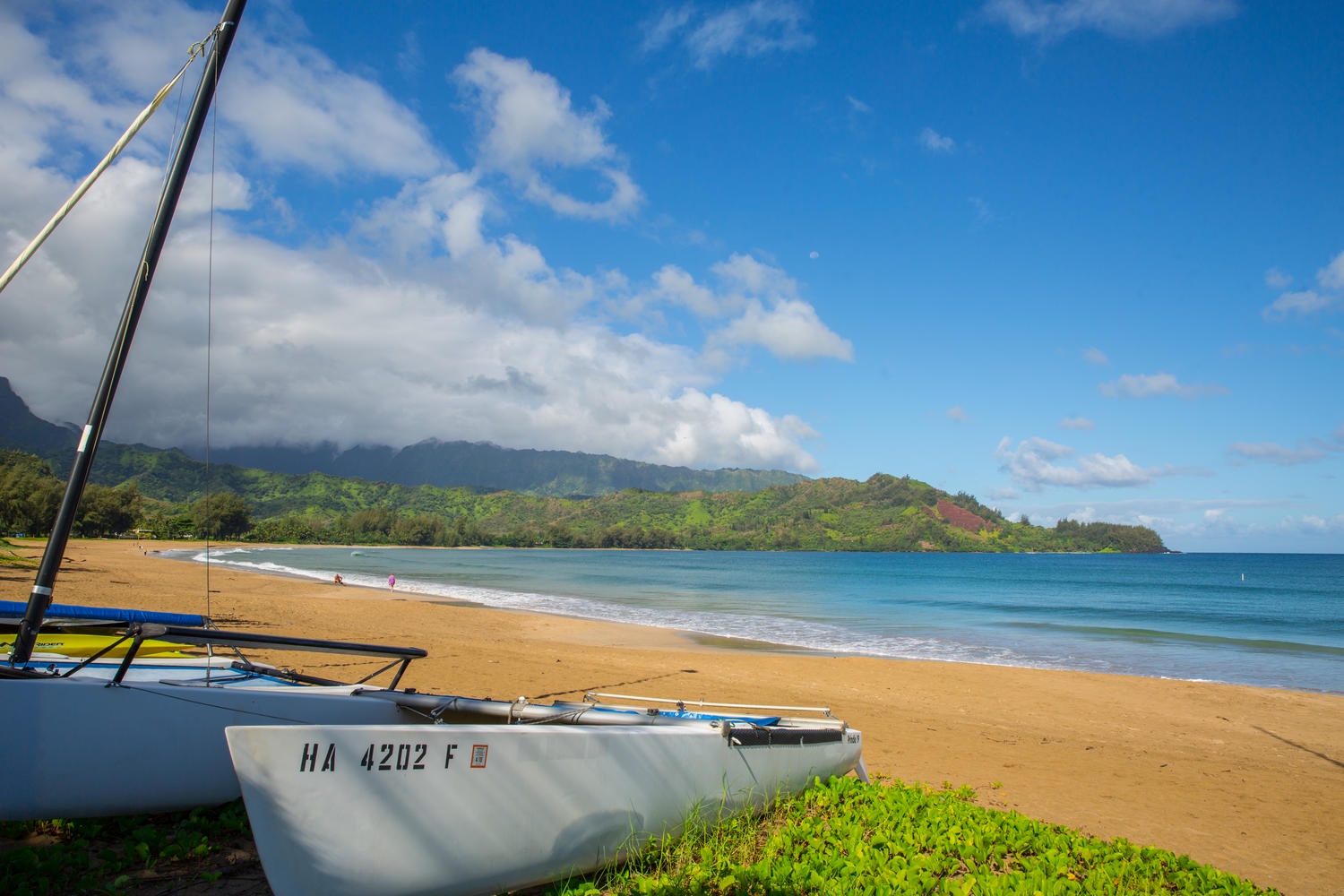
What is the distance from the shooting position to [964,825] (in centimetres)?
Result: 523

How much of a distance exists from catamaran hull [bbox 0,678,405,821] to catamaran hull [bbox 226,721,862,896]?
93 centimetres

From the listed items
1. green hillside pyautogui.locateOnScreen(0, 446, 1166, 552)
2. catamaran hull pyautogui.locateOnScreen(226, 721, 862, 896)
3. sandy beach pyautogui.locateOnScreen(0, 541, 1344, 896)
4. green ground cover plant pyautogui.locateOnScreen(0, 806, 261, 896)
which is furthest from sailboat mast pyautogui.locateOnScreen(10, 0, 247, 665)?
green hillside pyautogui.locateOnScreen(0, 446, 1166, 552)

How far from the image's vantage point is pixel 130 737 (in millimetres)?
4613

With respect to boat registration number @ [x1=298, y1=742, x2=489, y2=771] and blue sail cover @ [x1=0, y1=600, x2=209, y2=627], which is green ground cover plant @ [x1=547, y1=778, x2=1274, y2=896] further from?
blue sail cover @ [x1=0, y1=600, x2=209, y2=627]

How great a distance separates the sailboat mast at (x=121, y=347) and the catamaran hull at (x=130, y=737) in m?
0.57

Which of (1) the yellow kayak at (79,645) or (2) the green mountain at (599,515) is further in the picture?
(2) the green mountain at (599,515)

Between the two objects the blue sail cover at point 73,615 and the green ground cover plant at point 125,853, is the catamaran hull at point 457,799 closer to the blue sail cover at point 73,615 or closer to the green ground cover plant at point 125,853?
the green ground cover plant at point 125,853

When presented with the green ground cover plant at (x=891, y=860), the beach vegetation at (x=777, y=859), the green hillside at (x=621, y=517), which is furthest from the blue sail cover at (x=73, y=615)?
the green hillside at (x=621, y=517)

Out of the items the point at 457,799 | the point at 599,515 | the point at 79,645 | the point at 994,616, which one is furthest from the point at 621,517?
the point at 457,799

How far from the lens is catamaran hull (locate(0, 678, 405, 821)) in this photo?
4.29 m

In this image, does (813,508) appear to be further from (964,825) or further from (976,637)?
(964,825)

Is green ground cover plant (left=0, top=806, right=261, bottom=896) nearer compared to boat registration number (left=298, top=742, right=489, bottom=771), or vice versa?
boat registration number (left=298, top=742, right=489, bottom=771)

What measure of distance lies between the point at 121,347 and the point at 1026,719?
39.1ft

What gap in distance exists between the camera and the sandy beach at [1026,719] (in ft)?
21.3
